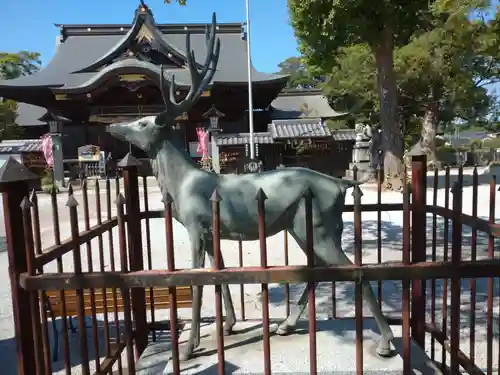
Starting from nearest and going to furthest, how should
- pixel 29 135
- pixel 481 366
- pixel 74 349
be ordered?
pixel 481 366
pixel 74 349
pixel 29 135


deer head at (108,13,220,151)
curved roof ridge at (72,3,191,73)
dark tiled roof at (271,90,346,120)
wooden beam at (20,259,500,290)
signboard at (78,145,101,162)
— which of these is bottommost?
wooden beam at (20,259,500,290)

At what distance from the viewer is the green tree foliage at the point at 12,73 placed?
1877cm

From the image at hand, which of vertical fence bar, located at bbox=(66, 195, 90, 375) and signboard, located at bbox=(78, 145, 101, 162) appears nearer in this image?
vertical fence bar, located at bbox=(66, 195, 90, 375)

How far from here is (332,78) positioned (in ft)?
51.9

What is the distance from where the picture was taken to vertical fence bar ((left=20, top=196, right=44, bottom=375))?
1531 millimetres

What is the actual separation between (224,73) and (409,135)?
36.0 feet

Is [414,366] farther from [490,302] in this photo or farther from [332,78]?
[332,78]

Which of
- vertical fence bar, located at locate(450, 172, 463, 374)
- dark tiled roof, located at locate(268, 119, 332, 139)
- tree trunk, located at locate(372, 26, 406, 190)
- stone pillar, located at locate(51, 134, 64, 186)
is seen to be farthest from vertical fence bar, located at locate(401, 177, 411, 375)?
stone pillar, located at locate(51, 134, 64, 186)

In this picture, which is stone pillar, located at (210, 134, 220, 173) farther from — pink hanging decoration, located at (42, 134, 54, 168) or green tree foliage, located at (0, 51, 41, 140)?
green tree foliage, located at (0, 51, 41, 140)

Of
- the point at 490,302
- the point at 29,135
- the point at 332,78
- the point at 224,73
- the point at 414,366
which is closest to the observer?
the point at 490,302

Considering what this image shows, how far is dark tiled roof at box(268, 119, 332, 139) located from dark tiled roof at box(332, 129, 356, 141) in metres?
0.59

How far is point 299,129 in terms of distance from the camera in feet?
50.2

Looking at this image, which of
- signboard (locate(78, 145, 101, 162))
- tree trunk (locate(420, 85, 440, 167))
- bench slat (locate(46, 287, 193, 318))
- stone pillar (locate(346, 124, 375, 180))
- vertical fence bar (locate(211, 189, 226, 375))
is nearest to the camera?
vertical fence bar (locate(211, 189, 226, 375))

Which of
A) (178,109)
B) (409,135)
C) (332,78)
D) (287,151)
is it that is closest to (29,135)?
(287,151)
